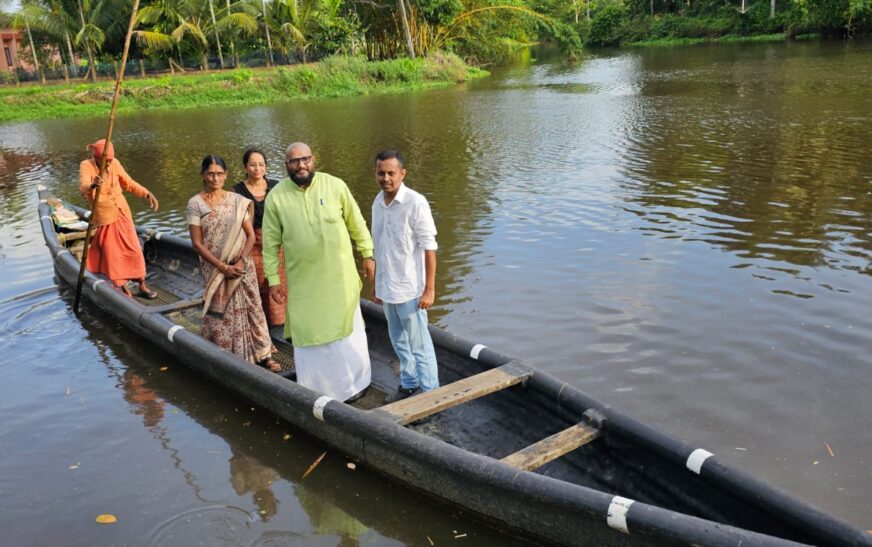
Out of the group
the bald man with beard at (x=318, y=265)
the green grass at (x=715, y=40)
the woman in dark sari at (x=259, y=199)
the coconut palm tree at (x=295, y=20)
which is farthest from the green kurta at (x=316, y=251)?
the green grass at (x=715, y=40)

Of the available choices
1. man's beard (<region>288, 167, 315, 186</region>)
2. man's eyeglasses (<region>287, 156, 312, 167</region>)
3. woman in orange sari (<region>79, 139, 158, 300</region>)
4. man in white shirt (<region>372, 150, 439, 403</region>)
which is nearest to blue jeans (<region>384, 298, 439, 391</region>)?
man in white shirt (<region>372, 150, 439, 403</region>)

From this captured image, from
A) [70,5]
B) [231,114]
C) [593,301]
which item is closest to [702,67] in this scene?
[231,114]

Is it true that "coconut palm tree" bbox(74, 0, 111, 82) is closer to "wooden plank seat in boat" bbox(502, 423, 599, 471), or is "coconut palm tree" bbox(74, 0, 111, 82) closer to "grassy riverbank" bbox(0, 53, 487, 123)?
"grassy riverbank" bbox(0, 53, 487, 123)

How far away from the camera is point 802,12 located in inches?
1548

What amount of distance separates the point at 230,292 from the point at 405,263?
1.61 meters

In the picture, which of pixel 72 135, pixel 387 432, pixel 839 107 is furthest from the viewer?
pixel 72 135

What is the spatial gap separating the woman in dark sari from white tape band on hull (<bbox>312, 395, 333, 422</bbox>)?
1513 mm

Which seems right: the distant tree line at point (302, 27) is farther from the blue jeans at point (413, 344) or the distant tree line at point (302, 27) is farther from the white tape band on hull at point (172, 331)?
the blue jeans at point (413, 344)

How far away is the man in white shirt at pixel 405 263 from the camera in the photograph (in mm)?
4098

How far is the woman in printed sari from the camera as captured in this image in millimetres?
5039

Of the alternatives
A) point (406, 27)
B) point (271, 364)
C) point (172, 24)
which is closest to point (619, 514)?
point (271, 364)

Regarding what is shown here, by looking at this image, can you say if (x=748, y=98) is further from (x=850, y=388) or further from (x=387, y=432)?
(x=387, y=432)

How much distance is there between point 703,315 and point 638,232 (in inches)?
100

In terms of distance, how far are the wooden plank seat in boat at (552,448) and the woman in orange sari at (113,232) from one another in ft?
15.4
